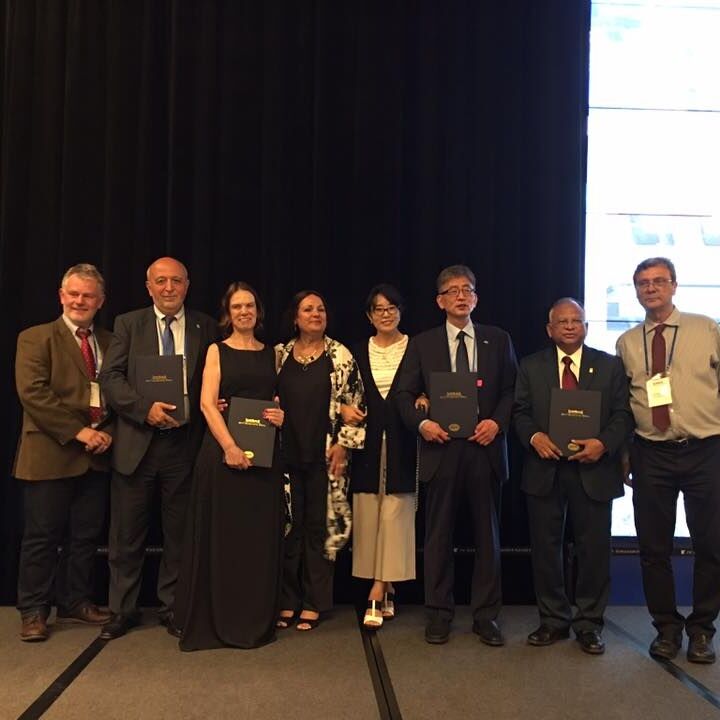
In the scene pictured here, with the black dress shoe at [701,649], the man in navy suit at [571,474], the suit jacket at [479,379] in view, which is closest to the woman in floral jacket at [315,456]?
the suit jacket at [479,379]

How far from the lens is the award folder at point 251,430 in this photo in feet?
10.3

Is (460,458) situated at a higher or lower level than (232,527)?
higher

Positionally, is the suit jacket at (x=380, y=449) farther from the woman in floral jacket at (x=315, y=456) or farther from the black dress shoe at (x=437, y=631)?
the black dress shoe at (x=437, y=631)

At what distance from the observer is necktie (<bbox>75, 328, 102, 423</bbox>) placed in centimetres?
338

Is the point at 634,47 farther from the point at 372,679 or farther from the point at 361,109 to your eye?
the point at 372,679

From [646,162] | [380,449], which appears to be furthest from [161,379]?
[646,162]

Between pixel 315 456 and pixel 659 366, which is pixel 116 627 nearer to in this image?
pixel 315 456

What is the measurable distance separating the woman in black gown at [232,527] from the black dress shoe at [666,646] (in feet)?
5.46

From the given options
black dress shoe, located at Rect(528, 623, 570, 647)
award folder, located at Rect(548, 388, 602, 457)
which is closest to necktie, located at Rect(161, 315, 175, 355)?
award folder, located at Rect(548, 388, 602, 457)

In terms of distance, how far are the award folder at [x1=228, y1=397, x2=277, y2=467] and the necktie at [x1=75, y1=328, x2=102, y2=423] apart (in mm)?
716

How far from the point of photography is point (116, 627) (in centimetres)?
322

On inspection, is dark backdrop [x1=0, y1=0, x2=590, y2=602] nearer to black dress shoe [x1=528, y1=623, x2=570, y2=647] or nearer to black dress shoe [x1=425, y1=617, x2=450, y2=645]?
black dress shoe [x1=528, y1=623, x2=570, y2=647]

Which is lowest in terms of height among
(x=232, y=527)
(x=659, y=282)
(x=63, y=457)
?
(x=232, y=527)

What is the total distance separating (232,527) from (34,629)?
100 cm
